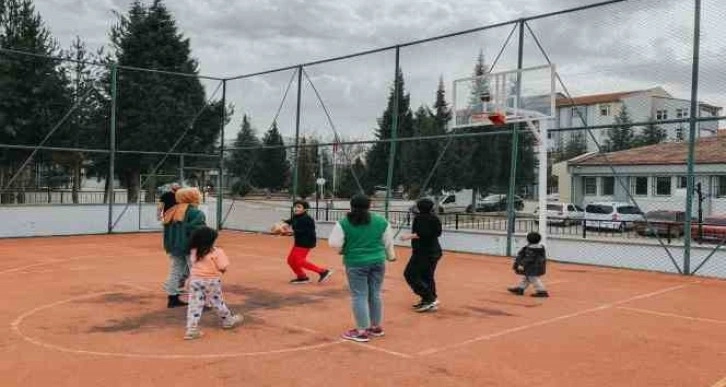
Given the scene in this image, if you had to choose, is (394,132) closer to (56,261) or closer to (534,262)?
(534,262)

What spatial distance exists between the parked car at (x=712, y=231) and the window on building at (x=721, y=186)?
2.32ft

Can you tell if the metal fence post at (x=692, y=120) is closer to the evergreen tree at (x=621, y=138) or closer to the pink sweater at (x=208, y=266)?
the evergreen tree at (x=621, y=138)

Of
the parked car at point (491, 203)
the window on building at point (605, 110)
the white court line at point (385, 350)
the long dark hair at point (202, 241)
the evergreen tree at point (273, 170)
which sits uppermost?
the window on building at point (605, 110)

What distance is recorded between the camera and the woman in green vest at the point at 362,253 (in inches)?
259

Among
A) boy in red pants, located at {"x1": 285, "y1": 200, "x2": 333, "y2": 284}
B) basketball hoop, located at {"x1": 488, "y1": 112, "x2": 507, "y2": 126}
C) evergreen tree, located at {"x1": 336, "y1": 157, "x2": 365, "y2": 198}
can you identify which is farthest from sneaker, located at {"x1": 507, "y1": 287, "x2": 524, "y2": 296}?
evergreen tree, located at {"x1": 336, "y1": 157, "x2": 365, "y2": 198}

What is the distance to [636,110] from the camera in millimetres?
14781

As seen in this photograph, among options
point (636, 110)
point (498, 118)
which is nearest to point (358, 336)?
point (498, 118)

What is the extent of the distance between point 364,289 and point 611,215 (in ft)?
48.4

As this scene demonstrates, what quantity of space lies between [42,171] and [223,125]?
705 centimetres

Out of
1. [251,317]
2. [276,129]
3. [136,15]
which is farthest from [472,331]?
[136,15]

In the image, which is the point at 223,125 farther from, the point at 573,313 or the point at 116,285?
the point at 573,313

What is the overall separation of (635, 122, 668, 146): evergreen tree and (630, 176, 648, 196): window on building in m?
1.28

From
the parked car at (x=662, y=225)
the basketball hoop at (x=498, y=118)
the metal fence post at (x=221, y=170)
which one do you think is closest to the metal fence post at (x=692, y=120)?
the parked car at (x=662, y=225)

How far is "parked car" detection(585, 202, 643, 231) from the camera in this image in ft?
56.6
